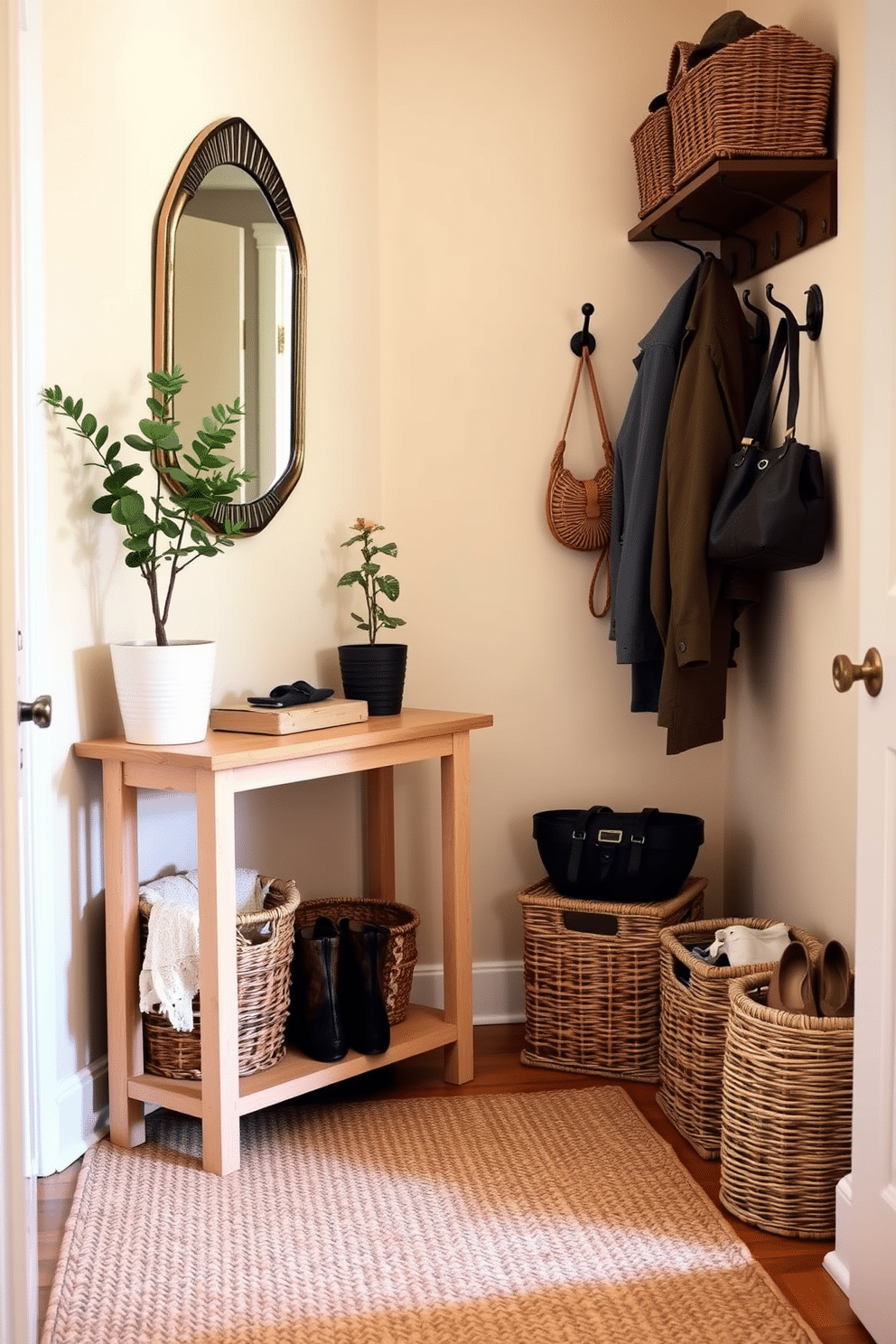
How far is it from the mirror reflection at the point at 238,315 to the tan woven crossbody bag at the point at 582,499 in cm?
66

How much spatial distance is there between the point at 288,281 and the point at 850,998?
1883 mm

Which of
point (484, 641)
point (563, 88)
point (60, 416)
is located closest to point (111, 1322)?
point (60, 416)

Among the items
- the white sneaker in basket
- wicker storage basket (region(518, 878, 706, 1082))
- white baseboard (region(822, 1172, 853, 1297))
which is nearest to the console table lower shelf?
wicker storage basket (region(518, 878, 706, 1082))

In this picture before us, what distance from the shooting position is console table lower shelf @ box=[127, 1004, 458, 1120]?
241 cm

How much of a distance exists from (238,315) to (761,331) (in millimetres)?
1122

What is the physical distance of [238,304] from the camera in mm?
2803

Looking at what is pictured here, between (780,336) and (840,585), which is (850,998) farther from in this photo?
(780,336)

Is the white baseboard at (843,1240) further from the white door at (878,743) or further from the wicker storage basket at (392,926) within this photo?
the wicker storage basket at (392,926)

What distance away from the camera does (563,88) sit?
313 centimetres

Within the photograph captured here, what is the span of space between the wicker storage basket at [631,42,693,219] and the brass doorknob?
1.45 metres

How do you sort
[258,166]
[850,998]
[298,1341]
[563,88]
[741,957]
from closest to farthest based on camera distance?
[298,1341] → [850,998] → [741,957] → [258,166] → [563,88]

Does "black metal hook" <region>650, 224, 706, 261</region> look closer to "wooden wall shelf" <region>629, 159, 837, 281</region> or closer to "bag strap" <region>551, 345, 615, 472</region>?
"wooden wall shelf" <region>629, 159, 837, 281</region>

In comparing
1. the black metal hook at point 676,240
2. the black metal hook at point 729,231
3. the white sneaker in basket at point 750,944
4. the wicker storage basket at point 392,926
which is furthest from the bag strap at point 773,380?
the wicker storage basket at point 392,926

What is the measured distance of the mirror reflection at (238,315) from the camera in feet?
8.82
